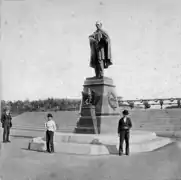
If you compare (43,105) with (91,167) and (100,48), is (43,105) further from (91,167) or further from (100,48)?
(91,167)

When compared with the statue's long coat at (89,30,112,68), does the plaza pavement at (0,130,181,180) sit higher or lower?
lower

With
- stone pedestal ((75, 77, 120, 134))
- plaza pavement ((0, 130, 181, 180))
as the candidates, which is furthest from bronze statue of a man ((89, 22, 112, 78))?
plaza pavement ((0, 130, 181, 180))

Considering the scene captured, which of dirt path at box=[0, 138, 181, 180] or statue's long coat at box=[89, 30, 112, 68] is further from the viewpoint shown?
statue's long coat at box=[89, 30, 112, 68]

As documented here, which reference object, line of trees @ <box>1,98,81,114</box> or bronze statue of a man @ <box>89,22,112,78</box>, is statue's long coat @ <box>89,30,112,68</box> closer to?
bronze statue of a man @ <box>89,22,112,78</box>

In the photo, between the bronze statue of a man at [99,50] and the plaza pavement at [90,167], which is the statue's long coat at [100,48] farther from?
the plaza pavement at [90,167]

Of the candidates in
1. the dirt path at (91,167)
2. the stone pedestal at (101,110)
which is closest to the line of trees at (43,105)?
the stone pedestal at (101,110)

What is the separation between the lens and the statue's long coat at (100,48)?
11.5 m

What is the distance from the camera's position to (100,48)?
1172 cm

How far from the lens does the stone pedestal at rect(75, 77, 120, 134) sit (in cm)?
1073

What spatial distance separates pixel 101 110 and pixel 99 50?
2.62 m

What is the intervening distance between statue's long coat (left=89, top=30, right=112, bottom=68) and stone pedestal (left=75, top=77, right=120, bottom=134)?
2.92 ft

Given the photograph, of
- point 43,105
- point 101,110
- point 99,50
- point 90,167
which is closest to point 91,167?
point 90,167

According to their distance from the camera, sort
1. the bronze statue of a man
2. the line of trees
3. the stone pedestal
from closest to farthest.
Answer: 1. the stone pedestal
2. the bronze statue of a man
3. the line of trees

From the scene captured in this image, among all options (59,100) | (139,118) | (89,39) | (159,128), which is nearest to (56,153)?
(89,39)
